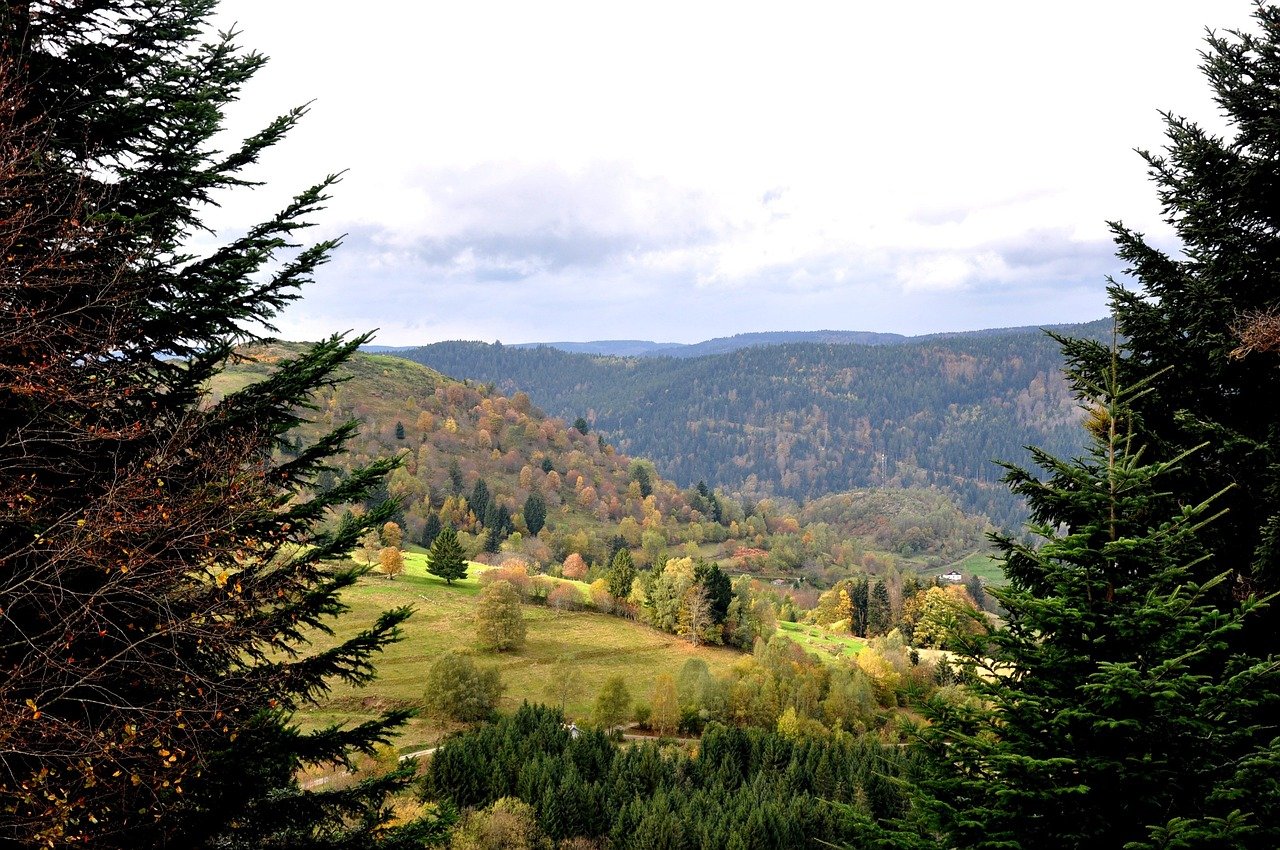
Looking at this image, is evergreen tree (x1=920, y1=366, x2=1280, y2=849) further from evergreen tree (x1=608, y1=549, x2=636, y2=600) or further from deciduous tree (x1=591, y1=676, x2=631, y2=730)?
evergreen tree (x1=608, y1=549, x2=636, y2=600)

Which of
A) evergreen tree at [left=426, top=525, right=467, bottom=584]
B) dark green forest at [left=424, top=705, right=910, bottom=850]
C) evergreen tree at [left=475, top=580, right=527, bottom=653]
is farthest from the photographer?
evergreen tree at [left=426, top=525, right=467, bottom=584]

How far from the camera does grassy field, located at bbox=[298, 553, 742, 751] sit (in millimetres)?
63125

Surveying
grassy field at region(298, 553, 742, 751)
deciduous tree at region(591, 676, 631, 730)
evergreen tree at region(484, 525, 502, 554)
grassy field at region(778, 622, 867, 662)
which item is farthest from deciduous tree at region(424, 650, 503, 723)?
evergreen tree at region(484, 525, 502, 554)

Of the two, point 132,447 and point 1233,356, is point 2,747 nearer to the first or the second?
point 132,447

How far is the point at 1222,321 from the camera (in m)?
8.50

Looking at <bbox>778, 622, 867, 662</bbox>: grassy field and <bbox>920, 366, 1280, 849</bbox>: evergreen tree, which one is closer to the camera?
<bbox>920, 366, 1280, 849</bbox>: evergreen tree

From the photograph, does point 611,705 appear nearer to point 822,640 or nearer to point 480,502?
point 822,640

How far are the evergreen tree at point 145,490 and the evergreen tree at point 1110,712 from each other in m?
5.90

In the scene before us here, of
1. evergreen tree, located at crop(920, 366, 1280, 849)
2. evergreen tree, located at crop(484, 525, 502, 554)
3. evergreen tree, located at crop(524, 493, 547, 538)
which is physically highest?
evergreen tree, located at crop(920, 366, 1280, 849)

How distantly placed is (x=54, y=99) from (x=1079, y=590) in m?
11.0

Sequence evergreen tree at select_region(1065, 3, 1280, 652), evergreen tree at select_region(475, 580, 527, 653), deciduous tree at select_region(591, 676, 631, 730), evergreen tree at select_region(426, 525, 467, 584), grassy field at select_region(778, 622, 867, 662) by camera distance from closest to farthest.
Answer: evergreen tree at select_region(1065, 3, 1280, 652)
deciduous tree at select_region(591, 676, 631, 730)
evergreen tree at select_region(475, 580, 527, 653)
grassy field at select_region(778, 622, 867, 662)
evergreen tree at select_region(426, 525, 467, 584)

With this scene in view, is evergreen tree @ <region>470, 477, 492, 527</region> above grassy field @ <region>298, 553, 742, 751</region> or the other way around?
above

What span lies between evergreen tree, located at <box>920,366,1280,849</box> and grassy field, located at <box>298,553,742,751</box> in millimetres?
57420

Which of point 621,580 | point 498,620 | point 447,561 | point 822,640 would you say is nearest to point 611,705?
point 498,620
